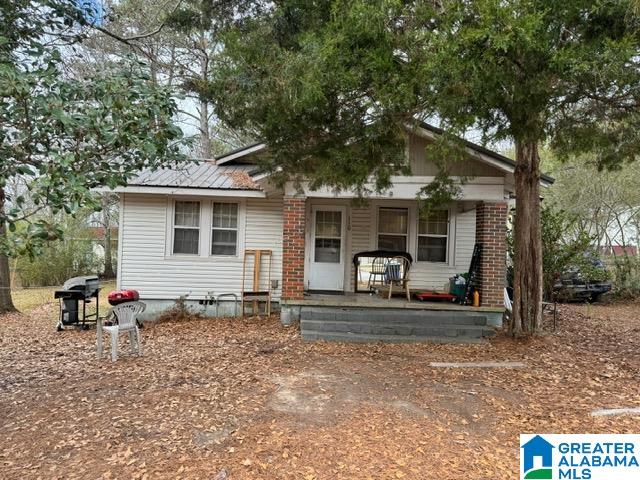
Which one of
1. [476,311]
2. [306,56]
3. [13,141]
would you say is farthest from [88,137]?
[476,311]

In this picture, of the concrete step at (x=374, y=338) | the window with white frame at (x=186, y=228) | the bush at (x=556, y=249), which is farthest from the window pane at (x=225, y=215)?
the bush at (x=556, y=249)

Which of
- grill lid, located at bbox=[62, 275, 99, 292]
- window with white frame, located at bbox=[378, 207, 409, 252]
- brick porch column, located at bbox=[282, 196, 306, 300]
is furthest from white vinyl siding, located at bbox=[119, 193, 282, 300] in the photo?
window with white frame, located at bbox=[378, 207, 409, 252]

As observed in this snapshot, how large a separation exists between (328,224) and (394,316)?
325 centimetres

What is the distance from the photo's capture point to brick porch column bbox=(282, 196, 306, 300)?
8.60m

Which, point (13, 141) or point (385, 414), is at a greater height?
point (13, 141)

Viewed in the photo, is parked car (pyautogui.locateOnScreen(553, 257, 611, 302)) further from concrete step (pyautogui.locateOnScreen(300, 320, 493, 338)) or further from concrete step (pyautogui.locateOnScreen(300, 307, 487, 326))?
concrete step (pyautogui.locateOnScreen(300, 320, 493, 338))

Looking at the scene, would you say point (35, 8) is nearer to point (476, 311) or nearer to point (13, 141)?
point (13, 141)

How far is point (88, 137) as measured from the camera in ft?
10.8

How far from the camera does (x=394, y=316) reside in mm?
7973

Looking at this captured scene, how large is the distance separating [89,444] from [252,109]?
3.82 m

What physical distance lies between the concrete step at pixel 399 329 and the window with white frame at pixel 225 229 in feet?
10.5

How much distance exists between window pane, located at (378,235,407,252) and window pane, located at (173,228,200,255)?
4.24 metres

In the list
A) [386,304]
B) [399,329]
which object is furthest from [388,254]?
[399,329]

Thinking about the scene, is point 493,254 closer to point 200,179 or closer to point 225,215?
point 225,215
